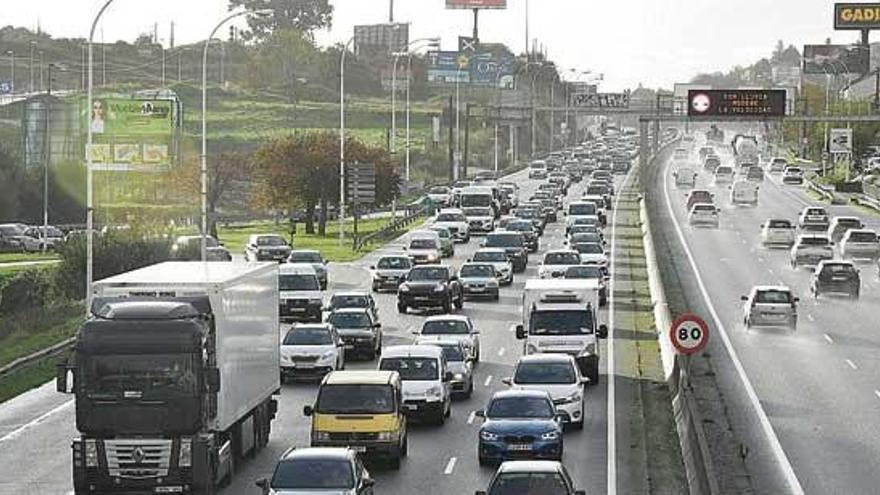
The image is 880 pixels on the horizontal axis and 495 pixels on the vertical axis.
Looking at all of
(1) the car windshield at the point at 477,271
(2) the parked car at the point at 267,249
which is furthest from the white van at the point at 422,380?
(2) the parked car at the point at 267,249

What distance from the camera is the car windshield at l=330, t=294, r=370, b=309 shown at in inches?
2020

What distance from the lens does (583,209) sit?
95.2 meters

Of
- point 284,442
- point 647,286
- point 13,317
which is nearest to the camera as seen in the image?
point 284,442

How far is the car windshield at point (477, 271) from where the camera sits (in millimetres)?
64125

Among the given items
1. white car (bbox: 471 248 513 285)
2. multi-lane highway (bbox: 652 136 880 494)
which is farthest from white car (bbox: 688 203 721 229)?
white car (bbox: 471 248 513 285)

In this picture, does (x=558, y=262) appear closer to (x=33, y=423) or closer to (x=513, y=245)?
(x=513, y=245)

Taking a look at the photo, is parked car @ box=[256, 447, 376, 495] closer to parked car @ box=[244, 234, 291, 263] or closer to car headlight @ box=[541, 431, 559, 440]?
car headlight @ box=[541, 431, 559, 440]

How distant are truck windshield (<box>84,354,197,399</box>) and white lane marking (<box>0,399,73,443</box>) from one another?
28.7 feet

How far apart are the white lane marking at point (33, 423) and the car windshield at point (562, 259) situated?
26.8 metres

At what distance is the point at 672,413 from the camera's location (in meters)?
36.4

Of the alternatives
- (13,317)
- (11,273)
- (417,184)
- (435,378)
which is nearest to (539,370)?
(435,378)

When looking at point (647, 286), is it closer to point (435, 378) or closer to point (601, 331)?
point (601, 331)

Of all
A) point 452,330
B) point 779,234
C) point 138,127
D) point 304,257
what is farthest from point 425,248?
point 452,330

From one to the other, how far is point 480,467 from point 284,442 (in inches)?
184
